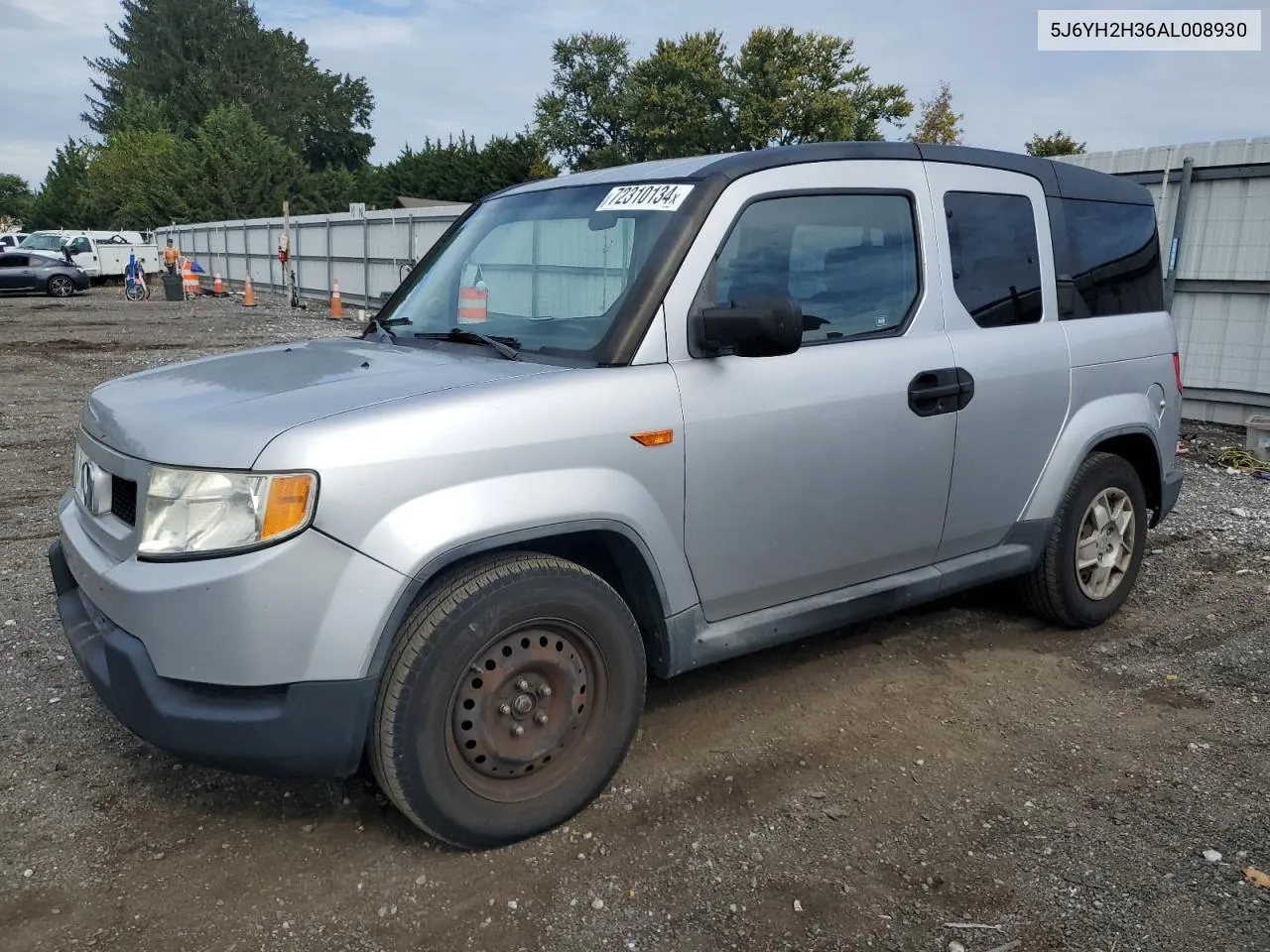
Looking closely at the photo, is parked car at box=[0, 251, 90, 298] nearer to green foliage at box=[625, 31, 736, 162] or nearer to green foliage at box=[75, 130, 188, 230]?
green foliage at box=[75, 130, 188, 230]

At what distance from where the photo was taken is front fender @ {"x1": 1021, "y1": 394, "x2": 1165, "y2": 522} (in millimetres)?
4137

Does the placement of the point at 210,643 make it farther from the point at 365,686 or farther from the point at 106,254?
the point at 106,254

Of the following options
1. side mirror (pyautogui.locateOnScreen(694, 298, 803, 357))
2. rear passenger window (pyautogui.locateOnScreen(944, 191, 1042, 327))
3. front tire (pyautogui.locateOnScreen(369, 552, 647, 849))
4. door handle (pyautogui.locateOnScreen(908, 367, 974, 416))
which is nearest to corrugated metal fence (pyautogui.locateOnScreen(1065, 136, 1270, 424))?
rear passenger window (pyautogui.locateOnScreen(944, 191, 1042, 327))

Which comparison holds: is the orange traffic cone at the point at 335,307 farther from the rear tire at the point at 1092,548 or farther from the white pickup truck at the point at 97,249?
the rear tire at the point at 1092,548

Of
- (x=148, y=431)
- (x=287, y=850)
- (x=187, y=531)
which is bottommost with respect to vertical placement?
(x=287, y=850)

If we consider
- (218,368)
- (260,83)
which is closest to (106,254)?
(218,368)

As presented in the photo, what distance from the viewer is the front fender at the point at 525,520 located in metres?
2.51

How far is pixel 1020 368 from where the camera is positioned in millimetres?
3908

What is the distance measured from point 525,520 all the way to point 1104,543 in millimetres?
3075

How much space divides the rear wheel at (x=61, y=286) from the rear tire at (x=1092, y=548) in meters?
32.1

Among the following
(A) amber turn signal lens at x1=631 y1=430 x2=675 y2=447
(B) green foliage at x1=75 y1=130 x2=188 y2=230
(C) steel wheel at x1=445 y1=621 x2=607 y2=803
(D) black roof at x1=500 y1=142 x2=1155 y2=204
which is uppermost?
(B) green foliage at x1=75 y1=130 x2=188 y2=230

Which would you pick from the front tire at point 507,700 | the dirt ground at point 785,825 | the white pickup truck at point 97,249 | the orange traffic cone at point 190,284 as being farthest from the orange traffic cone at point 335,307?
the front tire at point 507,700

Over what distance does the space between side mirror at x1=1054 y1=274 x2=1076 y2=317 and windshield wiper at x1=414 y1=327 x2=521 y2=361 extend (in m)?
2.37

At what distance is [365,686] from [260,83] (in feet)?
265
